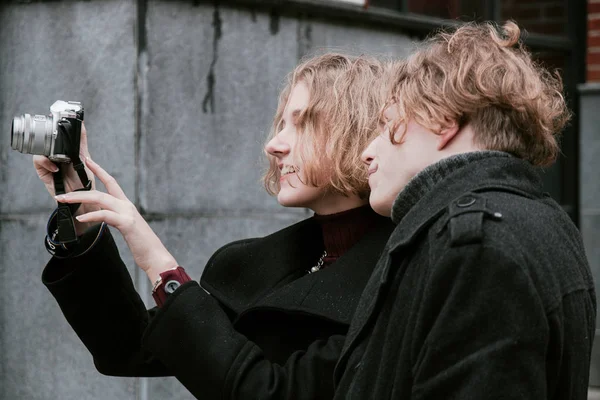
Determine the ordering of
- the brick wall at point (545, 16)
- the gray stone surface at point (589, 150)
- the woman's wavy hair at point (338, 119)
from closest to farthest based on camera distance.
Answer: the woman's wavy hair at point (338, 119)
the gray stone surface at point (589, 150)
the brick wall at point (545, 16)

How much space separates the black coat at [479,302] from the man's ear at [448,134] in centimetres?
7

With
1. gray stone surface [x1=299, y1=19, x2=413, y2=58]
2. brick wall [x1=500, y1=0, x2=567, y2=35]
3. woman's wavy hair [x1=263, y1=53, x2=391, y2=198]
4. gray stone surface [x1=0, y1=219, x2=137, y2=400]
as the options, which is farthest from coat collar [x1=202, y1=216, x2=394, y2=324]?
brick wall [x1=500, y1=0, x2=567, y2=35]

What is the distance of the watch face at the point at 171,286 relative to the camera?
7.11 ft

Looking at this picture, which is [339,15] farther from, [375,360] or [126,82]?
[375,360]

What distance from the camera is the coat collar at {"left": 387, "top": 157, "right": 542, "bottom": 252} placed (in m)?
1.54

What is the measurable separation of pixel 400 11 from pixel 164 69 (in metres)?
1.54

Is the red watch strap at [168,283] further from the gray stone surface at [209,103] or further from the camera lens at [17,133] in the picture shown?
the gray stone surface at [209,103]

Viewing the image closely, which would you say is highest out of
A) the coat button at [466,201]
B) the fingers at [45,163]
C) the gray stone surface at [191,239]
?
the coat button at [466,201]

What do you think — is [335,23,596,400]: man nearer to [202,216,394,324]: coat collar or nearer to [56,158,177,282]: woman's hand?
[202,216,394,324]: coat collar

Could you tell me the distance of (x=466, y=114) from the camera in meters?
1.62

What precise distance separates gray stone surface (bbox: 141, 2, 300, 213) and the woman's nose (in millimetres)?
1357

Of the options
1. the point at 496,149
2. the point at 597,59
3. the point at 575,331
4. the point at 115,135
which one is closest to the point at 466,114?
the point at 496,149

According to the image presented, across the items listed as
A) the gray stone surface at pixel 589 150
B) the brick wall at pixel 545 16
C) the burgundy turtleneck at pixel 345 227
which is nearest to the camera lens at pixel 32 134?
the burgundy turtleneck at pixel 345 227

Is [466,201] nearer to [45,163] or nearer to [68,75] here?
[45,163]
